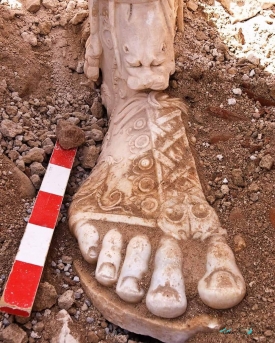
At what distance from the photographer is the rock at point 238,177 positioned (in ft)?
5.76

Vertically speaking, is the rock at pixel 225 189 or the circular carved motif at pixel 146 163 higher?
the circular carved motif at pixel 146 163

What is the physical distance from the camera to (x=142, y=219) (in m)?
1.67

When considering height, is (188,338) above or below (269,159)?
below

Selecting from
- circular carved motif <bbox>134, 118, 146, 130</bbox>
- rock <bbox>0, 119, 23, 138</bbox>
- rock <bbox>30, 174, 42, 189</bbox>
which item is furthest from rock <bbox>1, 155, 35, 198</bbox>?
circular carved motif <bbox>134, 118, 146, 130</bbox>

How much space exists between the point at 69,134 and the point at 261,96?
543 mm

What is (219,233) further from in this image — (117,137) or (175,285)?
(117,137)

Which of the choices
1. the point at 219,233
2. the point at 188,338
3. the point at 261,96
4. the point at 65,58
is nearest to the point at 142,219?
the point at 219,233

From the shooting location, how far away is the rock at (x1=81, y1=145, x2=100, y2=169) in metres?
1.92

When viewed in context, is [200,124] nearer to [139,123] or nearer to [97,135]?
[139,123]

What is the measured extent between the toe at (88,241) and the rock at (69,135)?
308mm

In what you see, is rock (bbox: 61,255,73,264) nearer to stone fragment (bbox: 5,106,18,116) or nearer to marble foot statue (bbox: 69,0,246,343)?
marble foot statue (bbox: 69,0,246,343)

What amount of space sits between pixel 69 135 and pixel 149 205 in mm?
355

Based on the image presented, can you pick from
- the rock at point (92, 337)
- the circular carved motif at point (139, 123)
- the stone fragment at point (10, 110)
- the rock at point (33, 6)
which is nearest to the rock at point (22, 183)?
the stone fragment at point (10, 110)

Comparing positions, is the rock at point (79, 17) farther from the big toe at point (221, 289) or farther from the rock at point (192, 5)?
the big toe at point (221, 289)
